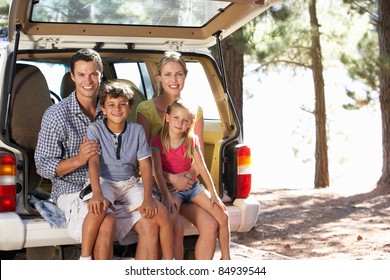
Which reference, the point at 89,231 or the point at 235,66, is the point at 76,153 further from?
the point at 235,66

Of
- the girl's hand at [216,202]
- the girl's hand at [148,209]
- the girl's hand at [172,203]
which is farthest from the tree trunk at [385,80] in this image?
the girl's hand at [148,209]

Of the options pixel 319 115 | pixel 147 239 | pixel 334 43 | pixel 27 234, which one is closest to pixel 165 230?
pixel 147 239

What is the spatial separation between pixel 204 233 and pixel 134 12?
1.55 metres

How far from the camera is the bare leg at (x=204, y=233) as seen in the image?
4969 mm

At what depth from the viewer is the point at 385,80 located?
1309 cm

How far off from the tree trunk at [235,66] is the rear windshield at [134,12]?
4615 millimetres

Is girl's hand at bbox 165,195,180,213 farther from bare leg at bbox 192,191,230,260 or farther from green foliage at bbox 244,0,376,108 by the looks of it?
green foliage at bbox 244,0,376,108

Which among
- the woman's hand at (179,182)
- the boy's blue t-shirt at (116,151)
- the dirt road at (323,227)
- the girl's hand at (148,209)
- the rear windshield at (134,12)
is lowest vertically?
the dirt road at (323,227)

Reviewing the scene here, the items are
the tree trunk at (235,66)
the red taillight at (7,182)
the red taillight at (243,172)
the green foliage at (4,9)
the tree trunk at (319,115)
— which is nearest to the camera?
the red taillight at (7,182)

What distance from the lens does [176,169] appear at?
508 centimetres

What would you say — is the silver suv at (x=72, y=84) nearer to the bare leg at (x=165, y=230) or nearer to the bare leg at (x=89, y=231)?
the bare leg at (x=89, y=231)

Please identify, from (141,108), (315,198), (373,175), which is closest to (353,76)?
(315,198)

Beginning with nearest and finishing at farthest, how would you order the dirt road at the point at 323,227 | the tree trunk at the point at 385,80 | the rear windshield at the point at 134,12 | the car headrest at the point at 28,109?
1. the car headrest at the point at 28,109
2. the rear windshield at the point at 134,12
3. the dirt road at the point at 323,227
4. the tree trunk at the point at 385,80

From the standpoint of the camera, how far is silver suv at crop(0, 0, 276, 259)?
4.75 meters
